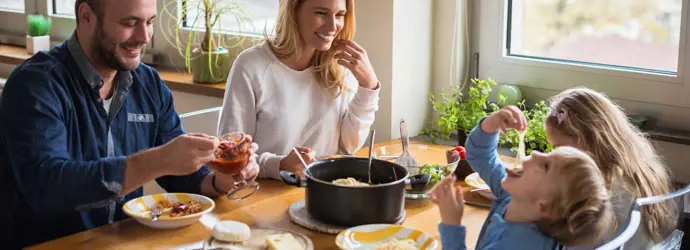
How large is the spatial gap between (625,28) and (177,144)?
5.57 ft

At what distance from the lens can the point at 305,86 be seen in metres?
2.74

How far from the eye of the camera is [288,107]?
8.91 ft

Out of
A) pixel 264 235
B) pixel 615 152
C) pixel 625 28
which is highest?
pixel 625 28

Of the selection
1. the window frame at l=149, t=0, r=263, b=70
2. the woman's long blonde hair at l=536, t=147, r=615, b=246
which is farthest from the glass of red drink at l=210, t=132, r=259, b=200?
the window frame at l=149, t=0, r=263, b=70

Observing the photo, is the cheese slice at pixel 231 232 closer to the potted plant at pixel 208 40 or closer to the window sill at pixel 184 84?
the window sill at pixel 184 84

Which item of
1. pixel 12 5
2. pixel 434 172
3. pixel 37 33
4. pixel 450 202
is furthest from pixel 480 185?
pixel 12 5

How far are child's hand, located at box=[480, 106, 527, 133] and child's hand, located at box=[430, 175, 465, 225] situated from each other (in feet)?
0.80

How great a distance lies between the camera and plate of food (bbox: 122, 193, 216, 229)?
6.46ft

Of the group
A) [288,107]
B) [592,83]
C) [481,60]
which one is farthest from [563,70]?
[288,107]

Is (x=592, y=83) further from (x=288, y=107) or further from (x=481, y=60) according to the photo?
(x=288, y=107)

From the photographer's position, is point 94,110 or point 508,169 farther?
point 94,110

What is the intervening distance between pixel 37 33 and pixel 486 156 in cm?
299

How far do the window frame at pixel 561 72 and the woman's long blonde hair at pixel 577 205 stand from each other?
4.47 feet

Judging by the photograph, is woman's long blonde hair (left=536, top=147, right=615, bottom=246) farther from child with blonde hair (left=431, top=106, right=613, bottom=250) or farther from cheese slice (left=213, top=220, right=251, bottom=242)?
cheese slice (left=213, top=220, right=251, bottom=242)
